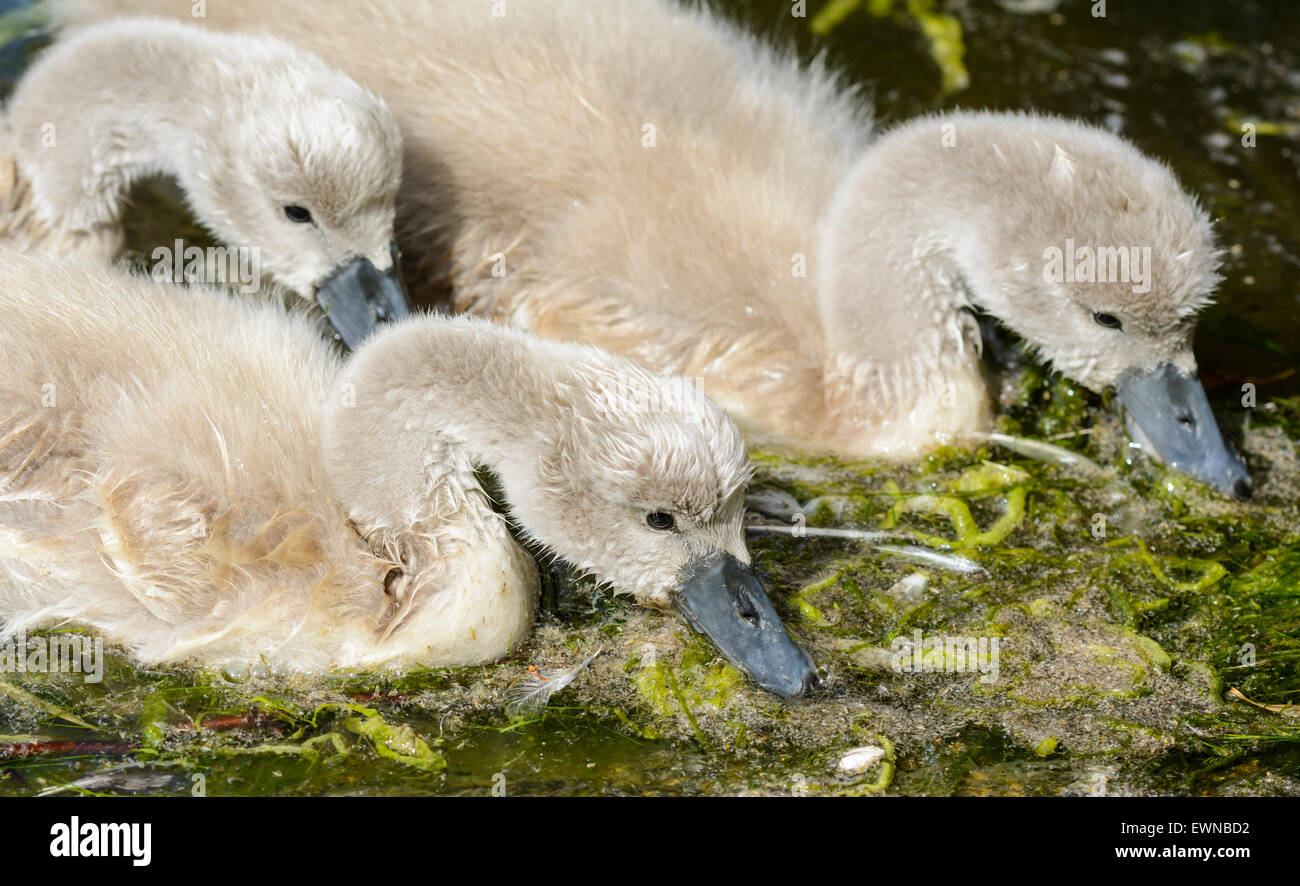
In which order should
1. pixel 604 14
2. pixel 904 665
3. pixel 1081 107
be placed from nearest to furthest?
pixel 904 665 → pixel 604 14 → pixel 1081 107

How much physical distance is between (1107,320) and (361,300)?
214 cm

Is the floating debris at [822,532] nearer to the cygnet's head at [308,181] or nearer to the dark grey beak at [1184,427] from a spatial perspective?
the dark grey beak at [1184,427]

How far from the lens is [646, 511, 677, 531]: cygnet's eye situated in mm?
3531

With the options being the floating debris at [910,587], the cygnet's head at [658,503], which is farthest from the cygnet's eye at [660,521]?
the floating debris at [910,587]

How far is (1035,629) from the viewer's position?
409cm

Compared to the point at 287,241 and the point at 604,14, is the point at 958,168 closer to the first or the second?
the point at 604,14

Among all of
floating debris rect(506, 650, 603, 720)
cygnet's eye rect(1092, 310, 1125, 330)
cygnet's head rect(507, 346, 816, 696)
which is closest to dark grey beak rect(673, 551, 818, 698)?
cygnet's head rect(507, 346, 816, 696)

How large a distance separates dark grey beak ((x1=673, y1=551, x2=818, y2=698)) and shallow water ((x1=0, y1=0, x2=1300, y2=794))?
95 mm

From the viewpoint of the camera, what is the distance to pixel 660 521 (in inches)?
140

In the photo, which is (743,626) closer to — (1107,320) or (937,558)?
(937,558)

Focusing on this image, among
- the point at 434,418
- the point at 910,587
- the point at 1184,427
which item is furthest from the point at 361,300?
the point at 1184,427

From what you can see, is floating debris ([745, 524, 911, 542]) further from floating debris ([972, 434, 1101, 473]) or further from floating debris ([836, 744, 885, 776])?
floating debris ([836, 744, 885, 776])
